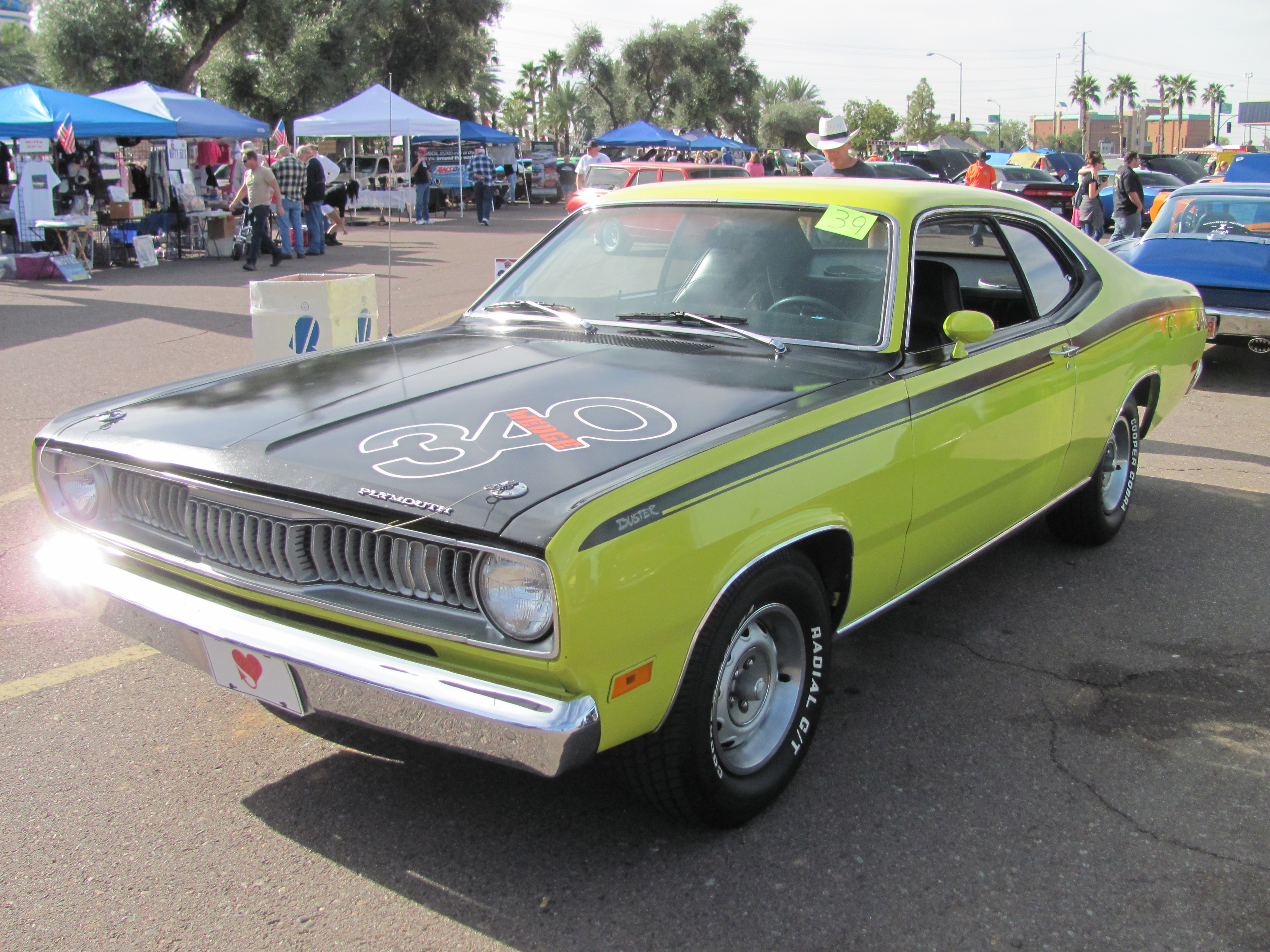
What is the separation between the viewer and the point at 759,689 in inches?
116

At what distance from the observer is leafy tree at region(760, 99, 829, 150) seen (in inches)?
3440

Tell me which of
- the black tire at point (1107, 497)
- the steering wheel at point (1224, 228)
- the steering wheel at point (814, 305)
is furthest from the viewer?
the steering wheel at point (1224, 228)

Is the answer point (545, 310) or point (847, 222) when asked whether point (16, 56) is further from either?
point (847, 222)

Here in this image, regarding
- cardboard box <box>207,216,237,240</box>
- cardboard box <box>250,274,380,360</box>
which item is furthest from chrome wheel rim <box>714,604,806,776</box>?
cardboard box <box>207,216,237,240</box>

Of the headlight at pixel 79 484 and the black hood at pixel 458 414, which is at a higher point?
the black hood at pixel 458 414

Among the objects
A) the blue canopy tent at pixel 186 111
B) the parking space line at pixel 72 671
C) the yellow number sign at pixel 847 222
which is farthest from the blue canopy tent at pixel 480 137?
the yellow number sign at pixel 847 222

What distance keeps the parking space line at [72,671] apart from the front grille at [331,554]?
38.3 inches

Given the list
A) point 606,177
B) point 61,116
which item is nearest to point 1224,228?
point 606,177

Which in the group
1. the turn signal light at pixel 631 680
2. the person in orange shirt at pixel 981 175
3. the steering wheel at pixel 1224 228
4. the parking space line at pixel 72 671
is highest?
the person in orange shirt at pixel 981 175

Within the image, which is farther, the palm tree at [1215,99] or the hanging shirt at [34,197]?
the palm tree at [1215,99]

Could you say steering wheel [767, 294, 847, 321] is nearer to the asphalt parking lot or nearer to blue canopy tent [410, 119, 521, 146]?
the asphalt parking lot

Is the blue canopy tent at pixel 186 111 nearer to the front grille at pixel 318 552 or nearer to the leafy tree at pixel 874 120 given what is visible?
the front grille at pixel 318 552

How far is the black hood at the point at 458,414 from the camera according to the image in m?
2.51

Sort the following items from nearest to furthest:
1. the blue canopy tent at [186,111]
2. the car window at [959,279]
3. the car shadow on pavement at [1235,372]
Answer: the car window at [959,279], the car shadow on pavement at [1235,372], the blue canopy tent at [186,111]
